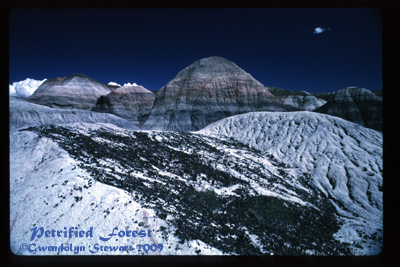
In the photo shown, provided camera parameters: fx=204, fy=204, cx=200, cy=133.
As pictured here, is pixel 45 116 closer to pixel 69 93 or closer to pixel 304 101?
pixel 69 93

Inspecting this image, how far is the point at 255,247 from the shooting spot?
4621 mm

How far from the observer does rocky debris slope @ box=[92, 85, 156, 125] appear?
112 feet

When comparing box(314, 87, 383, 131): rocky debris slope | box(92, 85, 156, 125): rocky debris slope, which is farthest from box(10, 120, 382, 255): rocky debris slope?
box(92, 85, 156, 125): rocky debris slope

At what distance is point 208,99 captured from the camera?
26.3 meters

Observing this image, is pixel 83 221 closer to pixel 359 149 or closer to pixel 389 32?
pixel 389 32

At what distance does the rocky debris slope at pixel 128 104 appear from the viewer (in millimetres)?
34250

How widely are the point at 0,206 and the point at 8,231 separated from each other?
2.04 feet

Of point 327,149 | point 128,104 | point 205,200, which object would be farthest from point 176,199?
point 128,104

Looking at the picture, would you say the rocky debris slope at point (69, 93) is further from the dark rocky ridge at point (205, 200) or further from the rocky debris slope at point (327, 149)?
the dark rocky ridge at point (205, 200)

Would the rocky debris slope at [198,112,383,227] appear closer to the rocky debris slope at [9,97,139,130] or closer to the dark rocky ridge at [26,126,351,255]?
the dark rocky ridge at [26,126,351,255]

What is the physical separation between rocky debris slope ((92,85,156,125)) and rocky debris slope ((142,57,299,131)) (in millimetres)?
7512

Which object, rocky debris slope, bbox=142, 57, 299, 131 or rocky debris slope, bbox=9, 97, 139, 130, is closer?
rocky debris slope, bbox=9, 97, 139, 130

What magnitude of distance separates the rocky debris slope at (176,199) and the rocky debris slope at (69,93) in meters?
29.6

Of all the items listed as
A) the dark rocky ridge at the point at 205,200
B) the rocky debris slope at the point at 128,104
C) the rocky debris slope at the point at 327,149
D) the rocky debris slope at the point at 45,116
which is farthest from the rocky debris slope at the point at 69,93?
the dark rocky ridge at the point at 205,200
